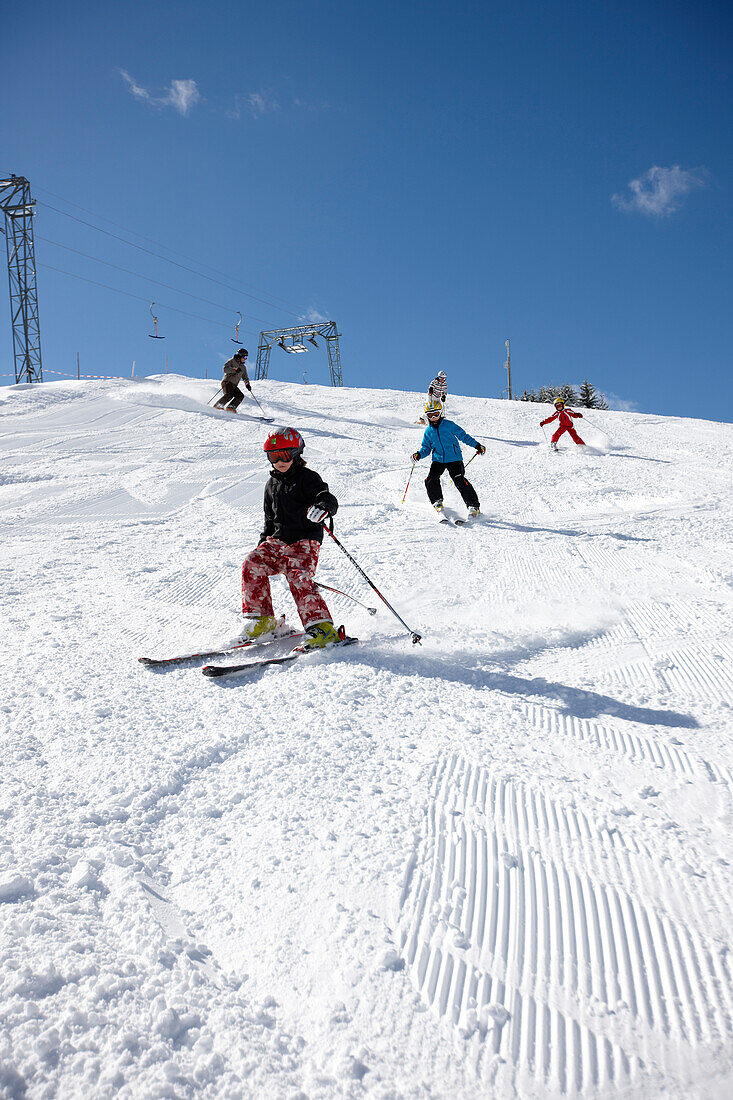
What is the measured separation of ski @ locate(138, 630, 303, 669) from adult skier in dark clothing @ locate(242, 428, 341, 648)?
0.26 feet

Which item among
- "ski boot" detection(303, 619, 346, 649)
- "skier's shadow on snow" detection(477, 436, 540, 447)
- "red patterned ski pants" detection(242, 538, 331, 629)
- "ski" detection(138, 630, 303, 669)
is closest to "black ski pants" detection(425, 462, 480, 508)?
"red patterned ski pants" detection(242, 538, 331, 629)

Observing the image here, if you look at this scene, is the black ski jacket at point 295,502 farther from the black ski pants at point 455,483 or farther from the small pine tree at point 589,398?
the small pine tree at point 589,398

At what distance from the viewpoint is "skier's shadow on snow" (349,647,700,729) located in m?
2.66

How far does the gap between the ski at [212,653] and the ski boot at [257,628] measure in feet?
0.14

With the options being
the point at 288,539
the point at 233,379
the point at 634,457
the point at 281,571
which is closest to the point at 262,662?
the point at 281,571

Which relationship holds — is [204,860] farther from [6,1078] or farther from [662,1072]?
[662,1072]

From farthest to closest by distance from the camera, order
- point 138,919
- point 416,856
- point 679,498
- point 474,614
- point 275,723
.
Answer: point 679,498, point 474,614, point 275,723, point 416,856, point 138,919

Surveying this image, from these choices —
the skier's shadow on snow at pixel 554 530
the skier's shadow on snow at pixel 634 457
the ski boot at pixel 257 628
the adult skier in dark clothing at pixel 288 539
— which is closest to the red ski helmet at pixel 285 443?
the adult skier in dark clothing at pixel 288 539

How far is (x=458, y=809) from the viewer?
204 centimetres

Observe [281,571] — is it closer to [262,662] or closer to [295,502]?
[295,502]

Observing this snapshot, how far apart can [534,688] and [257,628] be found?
5.95 ft

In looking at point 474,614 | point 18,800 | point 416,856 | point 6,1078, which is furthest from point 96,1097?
point 474,614

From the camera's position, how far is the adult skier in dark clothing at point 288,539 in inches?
144

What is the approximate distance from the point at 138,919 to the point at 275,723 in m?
1.09
